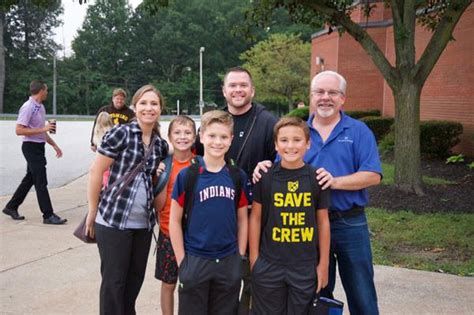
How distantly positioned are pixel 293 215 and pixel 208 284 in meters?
0.63

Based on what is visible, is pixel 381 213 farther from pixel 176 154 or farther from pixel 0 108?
pixel 0 108

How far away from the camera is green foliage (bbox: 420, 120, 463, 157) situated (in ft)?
42.8

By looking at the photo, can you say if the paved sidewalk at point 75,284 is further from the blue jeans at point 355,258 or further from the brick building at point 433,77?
the brick building at point 433,77

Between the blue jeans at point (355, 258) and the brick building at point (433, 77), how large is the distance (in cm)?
952

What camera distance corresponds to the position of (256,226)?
2.94m

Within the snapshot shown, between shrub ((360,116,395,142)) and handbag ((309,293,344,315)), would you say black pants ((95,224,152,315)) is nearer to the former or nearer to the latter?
handbag ((309,293,344,315))

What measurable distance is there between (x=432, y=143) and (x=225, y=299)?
11583 mm

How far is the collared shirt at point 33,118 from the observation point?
21.8 feet

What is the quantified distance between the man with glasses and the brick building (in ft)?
30.6

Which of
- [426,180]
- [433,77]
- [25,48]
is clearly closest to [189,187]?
[426,180]

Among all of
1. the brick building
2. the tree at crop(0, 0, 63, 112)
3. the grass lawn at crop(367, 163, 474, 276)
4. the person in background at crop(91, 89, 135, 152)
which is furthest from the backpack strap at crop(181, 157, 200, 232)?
the tree at crop(0, 0, 63, 112)

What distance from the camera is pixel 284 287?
287 centimetres

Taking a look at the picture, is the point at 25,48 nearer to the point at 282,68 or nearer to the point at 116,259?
the point at 282,68

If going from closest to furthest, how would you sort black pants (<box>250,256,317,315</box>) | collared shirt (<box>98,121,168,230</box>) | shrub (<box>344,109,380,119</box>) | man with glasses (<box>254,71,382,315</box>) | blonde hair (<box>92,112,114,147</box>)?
black pants (<box>250,256,317,315</box>)
man with glasses (<box>254,71,382,315</box>)
collared shirt (<box>98,121,168,230</box>)
blonde hair (<box>92,112,114,147</box>)
shrub (<box>344,109,380,119</box>)
